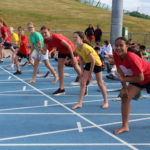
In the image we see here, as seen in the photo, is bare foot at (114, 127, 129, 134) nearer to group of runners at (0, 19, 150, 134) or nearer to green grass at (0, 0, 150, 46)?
group of runners at (0, 19, 150, 134)

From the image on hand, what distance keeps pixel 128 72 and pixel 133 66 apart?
0.29 metres

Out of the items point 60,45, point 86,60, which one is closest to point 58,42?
point 60,45

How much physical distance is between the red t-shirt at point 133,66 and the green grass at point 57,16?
36294mm

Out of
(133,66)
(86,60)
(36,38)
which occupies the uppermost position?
(36,38)

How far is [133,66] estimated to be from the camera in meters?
4.84

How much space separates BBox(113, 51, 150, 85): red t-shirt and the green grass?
3629 cm

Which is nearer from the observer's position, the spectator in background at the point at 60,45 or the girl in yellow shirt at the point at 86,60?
the girl in yellow shirt at the point at 86,60

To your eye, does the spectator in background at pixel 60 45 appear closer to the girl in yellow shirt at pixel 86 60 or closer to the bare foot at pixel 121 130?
the girl in yellow shirt at pixel 86 60

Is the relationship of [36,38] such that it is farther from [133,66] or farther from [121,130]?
[133,66]

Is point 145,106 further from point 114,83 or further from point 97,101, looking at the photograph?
point 114,83

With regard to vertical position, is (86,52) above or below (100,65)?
above

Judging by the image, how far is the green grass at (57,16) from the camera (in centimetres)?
4350

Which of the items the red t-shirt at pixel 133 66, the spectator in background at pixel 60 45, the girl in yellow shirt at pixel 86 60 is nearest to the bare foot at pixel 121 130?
the red t-shirt at pixel 133 66

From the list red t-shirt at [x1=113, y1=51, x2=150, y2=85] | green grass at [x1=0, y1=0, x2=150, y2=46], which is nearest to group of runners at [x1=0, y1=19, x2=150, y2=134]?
red t-shirt at [x1=113, y1=51, x2=150, y2=85]
